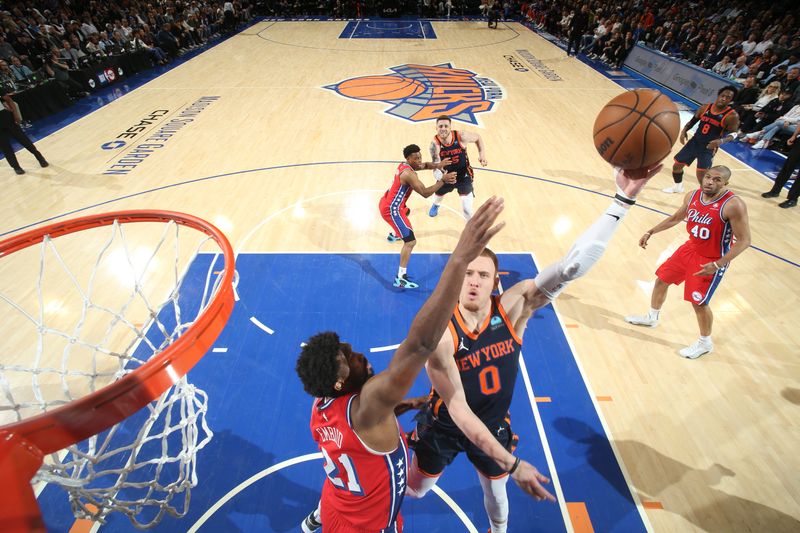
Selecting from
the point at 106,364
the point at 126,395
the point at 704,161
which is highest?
the point at 126,395

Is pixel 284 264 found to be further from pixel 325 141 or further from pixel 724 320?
pixel 724 320

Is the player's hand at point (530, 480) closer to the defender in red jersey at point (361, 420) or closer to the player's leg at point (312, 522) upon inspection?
the defender in red jersey at point (361, 420)

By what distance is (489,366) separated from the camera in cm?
246

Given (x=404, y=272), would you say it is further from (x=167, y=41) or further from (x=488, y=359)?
(x=167, y=41)

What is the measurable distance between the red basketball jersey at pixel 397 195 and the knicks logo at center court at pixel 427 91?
581 cm

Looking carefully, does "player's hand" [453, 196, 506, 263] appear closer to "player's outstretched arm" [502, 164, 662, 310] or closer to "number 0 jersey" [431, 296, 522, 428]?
"player's outstretched arm" [502, 164, 662, 310]

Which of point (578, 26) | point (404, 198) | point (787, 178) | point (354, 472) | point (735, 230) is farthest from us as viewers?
point (578, 26)

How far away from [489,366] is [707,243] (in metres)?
3.03

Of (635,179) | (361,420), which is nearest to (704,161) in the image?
(635,179)

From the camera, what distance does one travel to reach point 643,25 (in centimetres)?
1644

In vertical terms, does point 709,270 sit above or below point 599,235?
below

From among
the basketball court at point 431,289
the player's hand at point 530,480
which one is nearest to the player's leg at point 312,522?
the basketball court at point 431,289

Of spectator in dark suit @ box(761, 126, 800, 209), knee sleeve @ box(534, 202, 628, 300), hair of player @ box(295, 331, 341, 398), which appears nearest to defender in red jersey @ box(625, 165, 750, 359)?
knee sleeve @ box(534, 202, 628, 300)

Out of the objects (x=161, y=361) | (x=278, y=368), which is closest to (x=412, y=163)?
(x=278, y=368)
